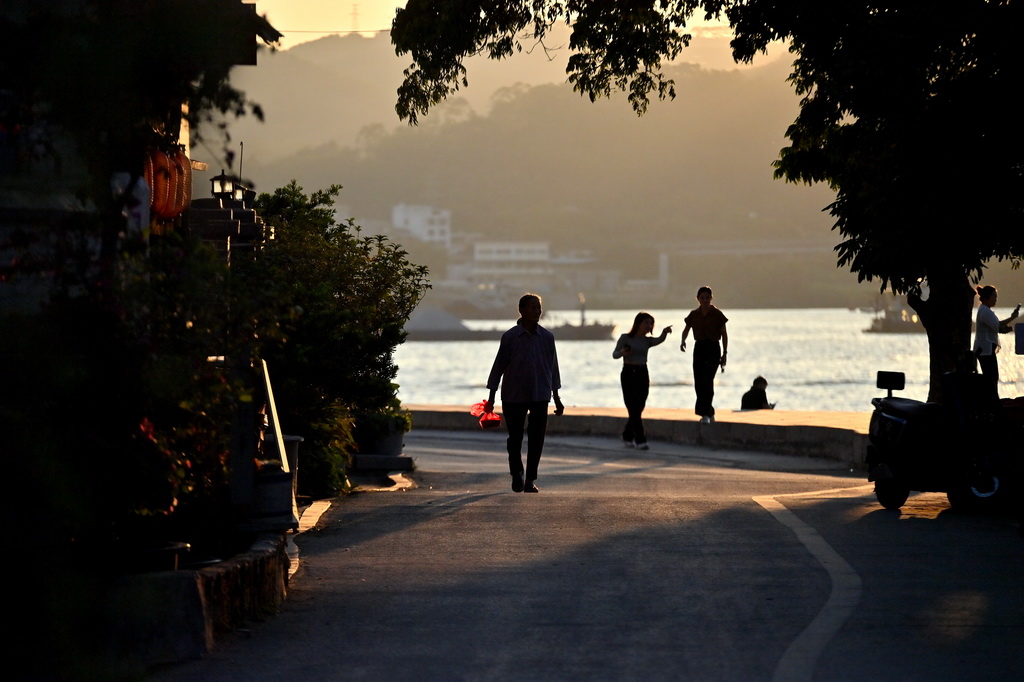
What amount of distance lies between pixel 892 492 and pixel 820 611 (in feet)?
14.8

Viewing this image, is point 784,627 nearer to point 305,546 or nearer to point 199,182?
point 305,546

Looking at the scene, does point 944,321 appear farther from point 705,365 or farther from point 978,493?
point 978,493

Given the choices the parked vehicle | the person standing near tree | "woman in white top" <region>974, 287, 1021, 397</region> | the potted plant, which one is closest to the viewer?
the parked vehicle

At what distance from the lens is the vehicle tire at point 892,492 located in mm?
11367

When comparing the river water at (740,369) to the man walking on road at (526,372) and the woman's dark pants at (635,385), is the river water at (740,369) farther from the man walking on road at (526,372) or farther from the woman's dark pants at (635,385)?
the man walking on road at (526,372)

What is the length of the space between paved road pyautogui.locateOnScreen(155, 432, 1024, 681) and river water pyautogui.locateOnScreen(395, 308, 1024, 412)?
5528 centimetres

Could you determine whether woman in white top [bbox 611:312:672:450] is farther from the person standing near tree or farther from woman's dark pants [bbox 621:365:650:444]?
the person standing near tree

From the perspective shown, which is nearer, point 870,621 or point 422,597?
point 870,621

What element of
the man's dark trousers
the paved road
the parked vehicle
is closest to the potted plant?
the man's dark trousers

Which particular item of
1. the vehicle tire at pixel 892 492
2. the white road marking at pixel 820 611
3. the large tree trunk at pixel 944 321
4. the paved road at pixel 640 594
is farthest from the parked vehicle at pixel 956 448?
the large tree trunk at pixel 944 321

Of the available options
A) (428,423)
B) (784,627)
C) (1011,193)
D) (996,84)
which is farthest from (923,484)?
(428,423)

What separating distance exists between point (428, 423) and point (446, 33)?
13.5m

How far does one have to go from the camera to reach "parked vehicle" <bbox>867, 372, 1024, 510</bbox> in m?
10.9

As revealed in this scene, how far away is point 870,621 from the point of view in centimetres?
698
